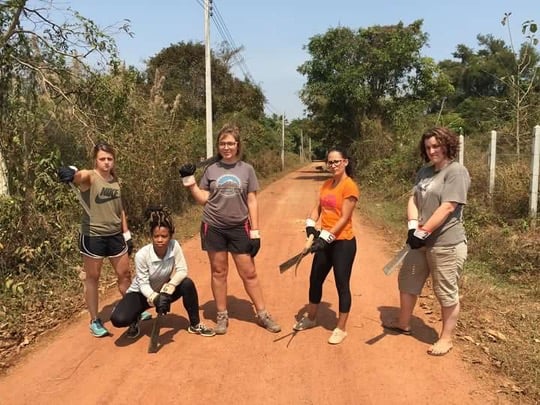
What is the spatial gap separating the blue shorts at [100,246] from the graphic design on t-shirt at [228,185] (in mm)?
1050

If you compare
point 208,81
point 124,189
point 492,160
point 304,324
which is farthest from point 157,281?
point 208,81

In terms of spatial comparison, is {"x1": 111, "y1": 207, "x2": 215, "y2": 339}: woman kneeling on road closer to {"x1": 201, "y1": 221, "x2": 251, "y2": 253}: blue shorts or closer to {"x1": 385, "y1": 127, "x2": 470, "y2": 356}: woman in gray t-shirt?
{"x1": 201, "y1": 221, "x2": 251, "y2": 253}: blue shorts

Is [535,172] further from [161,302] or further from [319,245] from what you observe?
[161,302]

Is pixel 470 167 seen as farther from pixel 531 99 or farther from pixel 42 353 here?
pixel 42 353

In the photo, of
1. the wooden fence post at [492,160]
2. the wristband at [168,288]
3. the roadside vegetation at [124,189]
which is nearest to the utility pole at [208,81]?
the roadside vegetation at [124,189]

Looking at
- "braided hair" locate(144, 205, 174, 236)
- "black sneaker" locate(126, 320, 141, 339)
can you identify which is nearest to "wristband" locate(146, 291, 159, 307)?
"black sneaker" locate(126, 320, 141, 339)

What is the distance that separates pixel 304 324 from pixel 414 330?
3.36 feet

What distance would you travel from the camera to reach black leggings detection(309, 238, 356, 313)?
4.10 m

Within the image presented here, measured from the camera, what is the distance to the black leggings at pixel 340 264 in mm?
4102

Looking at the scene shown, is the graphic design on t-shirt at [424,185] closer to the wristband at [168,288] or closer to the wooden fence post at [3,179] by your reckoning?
the wristband at [168,288]

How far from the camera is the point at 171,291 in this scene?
4082 mm

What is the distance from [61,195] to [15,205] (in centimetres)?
66

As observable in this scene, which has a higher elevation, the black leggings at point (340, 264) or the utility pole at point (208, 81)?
the utility pole at point (208, 81)

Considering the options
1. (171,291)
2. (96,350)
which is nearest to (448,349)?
(171,291)
